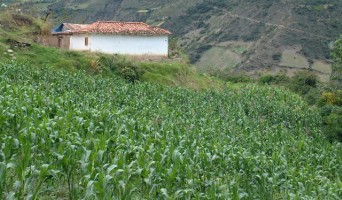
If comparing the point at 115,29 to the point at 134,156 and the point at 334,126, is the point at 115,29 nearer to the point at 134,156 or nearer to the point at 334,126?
the point at 334,126

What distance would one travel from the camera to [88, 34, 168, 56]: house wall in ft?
128

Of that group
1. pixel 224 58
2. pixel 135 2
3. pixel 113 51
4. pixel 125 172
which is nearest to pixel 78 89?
pixel 113 51

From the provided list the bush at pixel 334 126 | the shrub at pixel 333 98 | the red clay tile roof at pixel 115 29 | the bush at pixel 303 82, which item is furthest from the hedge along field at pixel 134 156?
the bush at pixel 303 82

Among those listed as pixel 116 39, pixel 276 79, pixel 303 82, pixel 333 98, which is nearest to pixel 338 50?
pixel 333 98

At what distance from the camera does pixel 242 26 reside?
8700 centimetres

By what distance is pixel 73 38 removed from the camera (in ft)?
131

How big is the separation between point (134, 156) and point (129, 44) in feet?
99.2

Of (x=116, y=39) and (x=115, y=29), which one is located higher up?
(x=115, y=29)

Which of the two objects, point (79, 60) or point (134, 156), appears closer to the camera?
point (134, 156)

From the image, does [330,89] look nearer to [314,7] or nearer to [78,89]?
[78,89]

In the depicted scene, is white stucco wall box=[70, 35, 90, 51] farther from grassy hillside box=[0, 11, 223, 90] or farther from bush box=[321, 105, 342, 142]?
bush box=[321, 105, 342, 142]

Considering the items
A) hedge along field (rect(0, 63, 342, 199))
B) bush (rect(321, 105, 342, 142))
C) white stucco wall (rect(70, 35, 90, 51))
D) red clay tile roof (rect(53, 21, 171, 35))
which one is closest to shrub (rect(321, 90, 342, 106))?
bush (rect(321, 105, 342, 142))

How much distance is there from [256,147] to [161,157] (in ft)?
28.7

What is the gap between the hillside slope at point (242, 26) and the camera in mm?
73812
